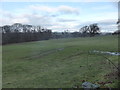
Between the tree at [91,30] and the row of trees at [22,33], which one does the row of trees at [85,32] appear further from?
the row of trees at [22,33]

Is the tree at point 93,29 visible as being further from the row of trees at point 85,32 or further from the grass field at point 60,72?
the grass field at point 60,72

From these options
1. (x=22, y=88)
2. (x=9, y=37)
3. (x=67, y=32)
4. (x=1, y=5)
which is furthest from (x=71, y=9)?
(x=67, y=32)

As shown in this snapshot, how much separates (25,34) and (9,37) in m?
7.21

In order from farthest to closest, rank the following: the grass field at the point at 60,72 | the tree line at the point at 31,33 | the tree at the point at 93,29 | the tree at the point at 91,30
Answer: the tree at the point at 91,30
the tree at the point at 93,29
the tree line at the point at 31,33
the grass field at the point at 60,72

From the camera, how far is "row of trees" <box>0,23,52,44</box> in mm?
46438

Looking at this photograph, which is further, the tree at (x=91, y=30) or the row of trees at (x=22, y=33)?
the tree at (x=91, y=30)

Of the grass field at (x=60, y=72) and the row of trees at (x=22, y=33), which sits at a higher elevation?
the row of trees at (x=22, y=33)

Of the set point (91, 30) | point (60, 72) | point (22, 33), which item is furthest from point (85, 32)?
point (60, 72)

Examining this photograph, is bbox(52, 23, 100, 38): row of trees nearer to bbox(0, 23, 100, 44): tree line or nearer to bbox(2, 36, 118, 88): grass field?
bbox(0, 23, 100, 44): tree line

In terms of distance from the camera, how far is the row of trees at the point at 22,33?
4644cm

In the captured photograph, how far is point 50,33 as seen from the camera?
218 ft

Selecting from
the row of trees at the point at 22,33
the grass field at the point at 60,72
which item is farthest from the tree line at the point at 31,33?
the grass field at the point at 60,72

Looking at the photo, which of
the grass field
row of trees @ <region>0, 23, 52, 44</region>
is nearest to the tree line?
row of trees @ <region>0, 23, 52, 44</region>

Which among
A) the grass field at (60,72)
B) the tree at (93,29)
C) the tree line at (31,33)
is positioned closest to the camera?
the grass field at (60,72)
